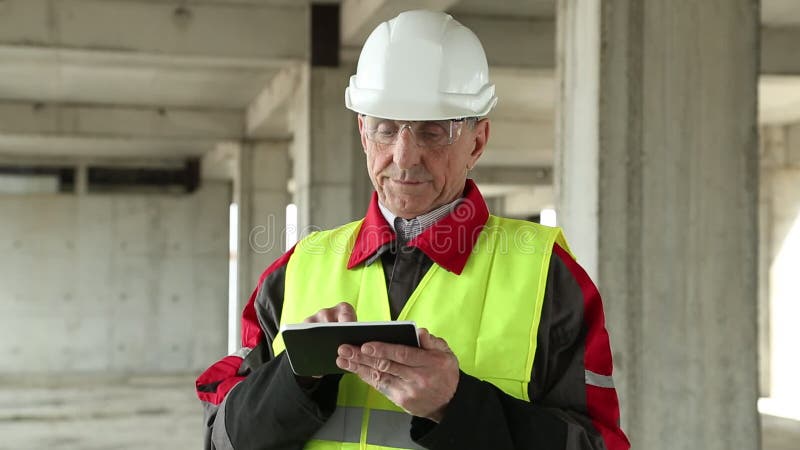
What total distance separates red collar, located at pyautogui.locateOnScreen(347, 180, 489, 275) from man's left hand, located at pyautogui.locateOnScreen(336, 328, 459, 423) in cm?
36

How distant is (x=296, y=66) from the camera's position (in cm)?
1192

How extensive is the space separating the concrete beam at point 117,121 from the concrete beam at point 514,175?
8.37 m

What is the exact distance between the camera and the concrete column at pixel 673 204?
5.36 metres

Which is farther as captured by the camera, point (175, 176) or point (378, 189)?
point (175, 176)

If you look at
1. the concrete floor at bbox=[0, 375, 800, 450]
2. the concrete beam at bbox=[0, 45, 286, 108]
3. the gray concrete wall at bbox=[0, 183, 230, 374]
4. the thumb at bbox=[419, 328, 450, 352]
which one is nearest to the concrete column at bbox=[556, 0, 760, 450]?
the thumb at bbox=[419, 328, 450, 352]

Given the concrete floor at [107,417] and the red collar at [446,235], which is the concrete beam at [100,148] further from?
the red collar at [446,235]

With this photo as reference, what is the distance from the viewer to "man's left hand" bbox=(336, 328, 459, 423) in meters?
1.70

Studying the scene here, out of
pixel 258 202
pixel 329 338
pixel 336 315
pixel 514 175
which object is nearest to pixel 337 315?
pixel 336 315

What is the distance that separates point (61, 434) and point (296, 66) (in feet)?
20.3

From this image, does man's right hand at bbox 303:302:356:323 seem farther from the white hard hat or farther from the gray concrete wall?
the gray concrete wall

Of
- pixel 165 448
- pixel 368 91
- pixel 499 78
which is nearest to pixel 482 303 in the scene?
pixel 368 91

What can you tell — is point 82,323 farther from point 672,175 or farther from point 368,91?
point 368,91

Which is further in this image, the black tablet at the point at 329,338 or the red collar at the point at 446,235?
the red collar at the point at 446,235

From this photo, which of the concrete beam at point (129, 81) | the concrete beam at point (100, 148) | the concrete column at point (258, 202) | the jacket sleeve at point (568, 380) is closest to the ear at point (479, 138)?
the jacket sleeve at point (568, 380)
